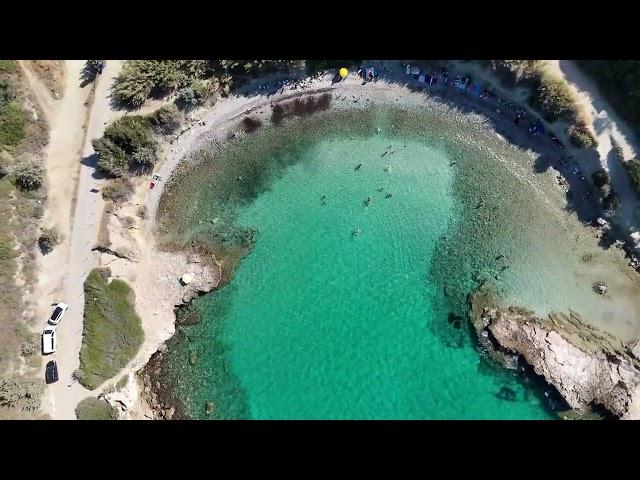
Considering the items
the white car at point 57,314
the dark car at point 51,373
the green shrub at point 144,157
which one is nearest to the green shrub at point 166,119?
the green shrub at point 144,157

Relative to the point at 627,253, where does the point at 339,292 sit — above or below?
above

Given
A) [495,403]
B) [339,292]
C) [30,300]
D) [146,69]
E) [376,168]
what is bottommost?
[495,403]

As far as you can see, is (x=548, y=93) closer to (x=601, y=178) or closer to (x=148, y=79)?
(x=601, y=178)

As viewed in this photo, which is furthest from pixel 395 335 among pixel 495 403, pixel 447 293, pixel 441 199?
pixel 441 199

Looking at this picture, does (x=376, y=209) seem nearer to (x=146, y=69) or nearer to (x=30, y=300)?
(x=146, y=69)

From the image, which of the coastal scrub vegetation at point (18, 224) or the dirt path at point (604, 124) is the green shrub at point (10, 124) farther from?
the dirt path at point (604, 124)

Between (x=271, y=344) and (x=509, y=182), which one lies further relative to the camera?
(x=509, y=182)

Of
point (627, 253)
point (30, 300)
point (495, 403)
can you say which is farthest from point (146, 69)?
point (627, 253)

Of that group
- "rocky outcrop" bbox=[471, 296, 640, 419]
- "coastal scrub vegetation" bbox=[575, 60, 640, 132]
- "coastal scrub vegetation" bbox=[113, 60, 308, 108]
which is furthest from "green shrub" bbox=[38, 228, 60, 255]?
"coastal scrub vegetation" bbox=[575, 60, 640, 132]
